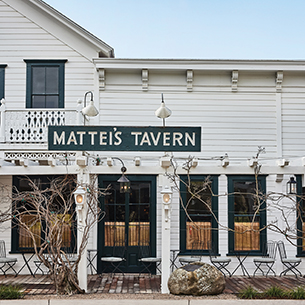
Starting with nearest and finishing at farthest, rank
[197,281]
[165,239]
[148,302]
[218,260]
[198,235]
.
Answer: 1. [148,302]
2. [197,281]
3. [165,239]
4. [218,260]
5. [198,235]

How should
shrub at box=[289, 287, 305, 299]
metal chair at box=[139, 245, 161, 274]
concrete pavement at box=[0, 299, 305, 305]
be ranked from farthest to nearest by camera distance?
metal chair at box=[139, 245, 161, 274] < shrub at box=[289, 287, 305, 299] < concrete pavement at box=[0, 299, 305, 305]

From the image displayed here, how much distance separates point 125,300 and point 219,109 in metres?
5.53

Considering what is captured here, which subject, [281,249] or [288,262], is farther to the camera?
[281,249]

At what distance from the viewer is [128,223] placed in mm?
9727

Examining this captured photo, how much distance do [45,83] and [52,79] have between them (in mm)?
216

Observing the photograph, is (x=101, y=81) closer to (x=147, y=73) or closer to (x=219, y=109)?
(x=147, y=73)

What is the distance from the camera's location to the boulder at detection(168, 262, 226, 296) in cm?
718

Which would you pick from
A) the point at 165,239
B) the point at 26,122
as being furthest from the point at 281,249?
the point at 26,122

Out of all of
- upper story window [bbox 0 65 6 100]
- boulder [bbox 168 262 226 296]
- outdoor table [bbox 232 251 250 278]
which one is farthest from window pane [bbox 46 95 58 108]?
outdoor table [bbox 232 251 250 278]

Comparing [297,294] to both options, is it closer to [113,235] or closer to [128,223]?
[128,223]

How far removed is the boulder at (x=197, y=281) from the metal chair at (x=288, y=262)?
260cm

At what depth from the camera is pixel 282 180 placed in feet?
31.9

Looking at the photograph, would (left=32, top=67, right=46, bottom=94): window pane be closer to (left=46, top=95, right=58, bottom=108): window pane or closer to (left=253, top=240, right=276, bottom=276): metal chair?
(left=46, top=95, right=58, bottom=108): window pane

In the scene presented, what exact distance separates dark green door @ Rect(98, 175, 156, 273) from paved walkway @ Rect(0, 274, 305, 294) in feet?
1.95
